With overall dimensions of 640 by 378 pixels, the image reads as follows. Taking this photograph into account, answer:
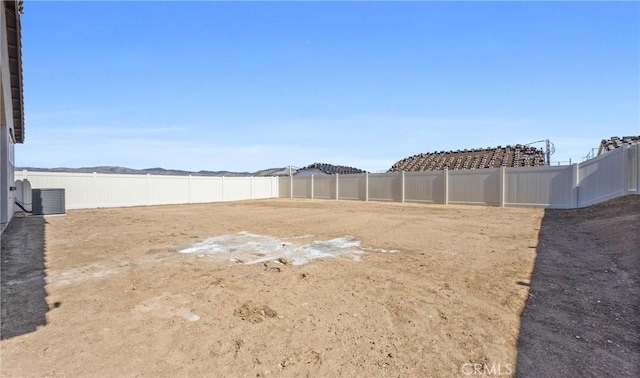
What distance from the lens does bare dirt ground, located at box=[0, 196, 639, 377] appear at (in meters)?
2.43

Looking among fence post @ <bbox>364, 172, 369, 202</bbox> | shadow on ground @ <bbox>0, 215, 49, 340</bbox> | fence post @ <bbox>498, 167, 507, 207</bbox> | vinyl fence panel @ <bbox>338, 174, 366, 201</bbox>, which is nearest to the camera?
shadow on ground @ <bbox>0, 215, 49, 340</bbox>

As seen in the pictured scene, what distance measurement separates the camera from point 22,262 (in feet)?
17.5

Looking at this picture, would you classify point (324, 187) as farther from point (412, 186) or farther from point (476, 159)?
point (476, 159)

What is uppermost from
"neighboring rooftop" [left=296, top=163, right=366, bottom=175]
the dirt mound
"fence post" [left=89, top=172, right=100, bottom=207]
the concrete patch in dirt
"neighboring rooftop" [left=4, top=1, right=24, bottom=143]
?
"neighboring rooftop" [left=4, top=1, right=24, bottom=143]

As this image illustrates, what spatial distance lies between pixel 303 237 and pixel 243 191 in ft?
60.8

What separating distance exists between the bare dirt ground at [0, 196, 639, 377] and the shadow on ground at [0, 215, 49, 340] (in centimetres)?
5

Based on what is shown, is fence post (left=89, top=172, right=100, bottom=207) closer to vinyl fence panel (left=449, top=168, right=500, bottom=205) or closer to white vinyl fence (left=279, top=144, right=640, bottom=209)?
white vinyl fence (left=279, top=144, right=640, bottom=209)

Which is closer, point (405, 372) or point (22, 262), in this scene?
point (405, 372)

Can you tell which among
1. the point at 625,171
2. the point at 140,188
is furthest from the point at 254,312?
the point at 140,188

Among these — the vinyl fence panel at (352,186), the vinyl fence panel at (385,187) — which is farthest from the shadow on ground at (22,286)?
the vinyl fence panel at (352,186)

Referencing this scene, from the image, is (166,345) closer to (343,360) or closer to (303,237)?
(343,360)

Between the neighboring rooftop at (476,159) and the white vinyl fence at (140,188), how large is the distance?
12470 millimetres

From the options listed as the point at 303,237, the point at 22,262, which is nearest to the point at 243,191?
the point at 303,237

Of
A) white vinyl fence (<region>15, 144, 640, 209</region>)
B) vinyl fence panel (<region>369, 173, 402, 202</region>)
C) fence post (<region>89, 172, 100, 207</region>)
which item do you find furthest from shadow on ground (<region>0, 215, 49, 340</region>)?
vinyl fence panel (<region>369, 173, 402, 202</region>)
